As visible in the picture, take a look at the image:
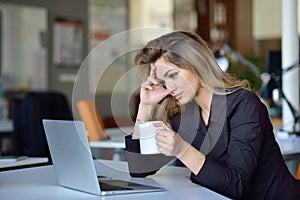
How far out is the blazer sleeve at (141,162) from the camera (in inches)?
62.9

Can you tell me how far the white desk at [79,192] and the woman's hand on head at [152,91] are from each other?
23 centimetres

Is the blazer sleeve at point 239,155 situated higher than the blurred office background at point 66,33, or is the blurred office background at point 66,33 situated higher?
the blurred office background at point 66,33

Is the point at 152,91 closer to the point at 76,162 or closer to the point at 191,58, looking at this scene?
the point at 191,58

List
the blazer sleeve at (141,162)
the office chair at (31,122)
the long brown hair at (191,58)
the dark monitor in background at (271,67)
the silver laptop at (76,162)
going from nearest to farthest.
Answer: the silver laptop at (76,162) < the long brown hair at (191,58) < the blazer sleeve at (141,162) < the dark monitor in background at (271,67) < the office chair at (31,122)

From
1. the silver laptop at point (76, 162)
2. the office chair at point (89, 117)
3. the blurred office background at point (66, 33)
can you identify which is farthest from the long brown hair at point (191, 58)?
the blurred office background at point (66, 33)

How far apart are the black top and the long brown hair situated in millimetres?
45

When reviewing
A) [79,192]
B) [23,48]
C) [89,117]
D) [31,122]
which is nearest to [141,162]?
[79,192]

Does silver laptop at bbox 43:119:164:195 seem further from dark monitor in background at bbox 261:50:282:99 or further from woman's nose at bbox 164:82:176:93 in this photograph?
dark monitor in background at bbox 261:50:282:99

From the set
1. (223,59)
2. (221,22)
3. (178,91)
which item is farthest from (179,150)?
(221,22)

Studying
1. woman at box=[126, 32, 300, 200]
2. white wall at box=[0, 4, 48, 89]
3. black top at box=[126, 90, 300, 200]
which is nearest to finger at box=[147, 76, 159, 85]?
woman at box=[126, 32, 300, 200]

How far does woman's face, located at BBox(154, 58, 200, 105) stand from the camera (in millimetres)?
1435

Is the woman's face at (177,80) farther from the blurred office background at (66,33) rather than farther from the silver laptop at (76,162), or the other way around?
the blurred office background at (66,33)

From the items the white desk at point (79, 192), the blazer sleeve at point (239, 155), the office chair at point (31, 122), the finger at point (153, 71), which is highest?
the finger at point (153, 71)

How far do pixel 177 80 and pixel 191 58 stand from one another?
0.07 m
